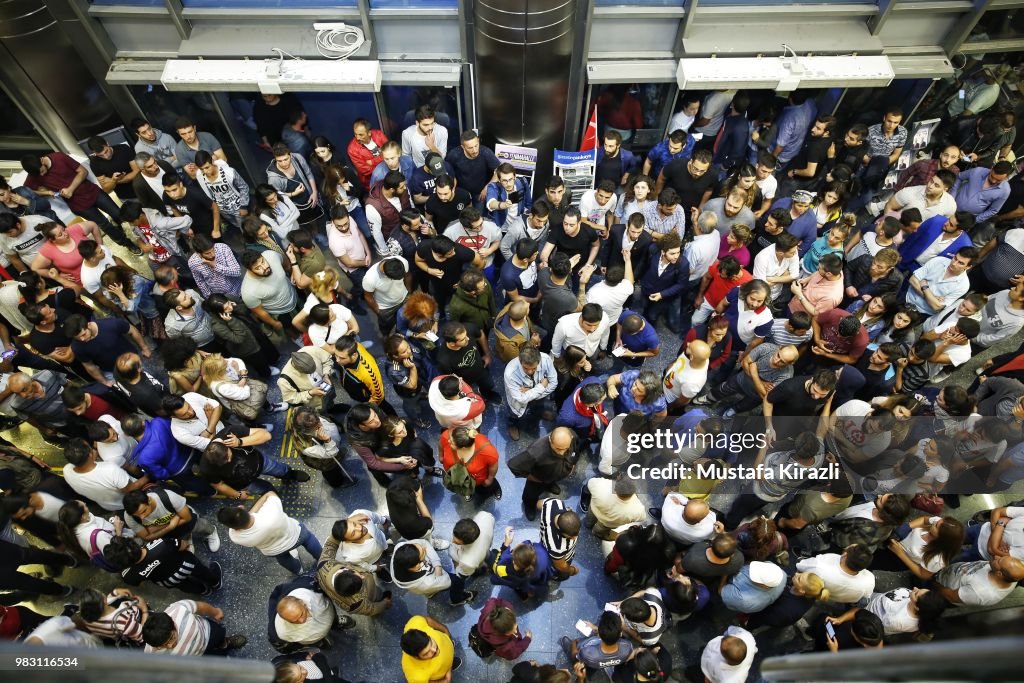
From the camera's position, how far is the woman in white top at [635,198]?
21.7 ft

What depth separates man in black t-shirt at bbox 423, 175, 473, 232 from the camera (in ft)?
21.7

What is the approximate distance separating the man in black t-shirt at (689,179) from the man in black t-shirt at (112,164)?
6462mm

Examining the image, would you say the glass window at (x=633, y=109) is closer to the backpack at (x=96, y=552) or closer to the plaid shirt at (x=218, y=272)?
the plaid shirt at (x=218, y=272)

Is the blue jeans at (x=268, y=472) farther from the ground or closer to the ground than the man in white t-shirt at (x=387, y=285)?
closer to the ground

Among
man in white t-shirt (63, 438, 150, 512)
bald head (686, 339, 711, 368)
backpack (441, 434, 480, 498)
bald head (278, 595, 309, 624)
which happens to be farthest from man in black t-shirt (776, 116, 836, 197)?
man in white t-shirt (63, 438, 150, 512)

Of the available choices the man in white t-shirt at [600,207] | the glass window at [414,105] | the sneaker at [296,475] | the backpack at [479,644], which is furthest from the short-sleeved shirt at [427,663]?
the glass window at [414,105]

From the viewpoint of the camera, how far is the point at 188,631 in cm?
458

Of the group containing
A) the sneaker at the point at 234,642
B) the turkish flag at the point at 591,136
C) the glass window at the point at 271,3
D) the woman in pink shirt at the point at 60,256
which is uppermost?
the glass window at the point at 271,3

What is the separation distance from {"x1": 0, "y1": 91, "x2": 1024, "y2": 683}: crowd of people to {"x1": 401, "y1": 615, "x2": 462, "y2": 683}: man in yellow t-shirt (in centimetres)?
2

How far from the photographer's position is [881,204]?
775 cm

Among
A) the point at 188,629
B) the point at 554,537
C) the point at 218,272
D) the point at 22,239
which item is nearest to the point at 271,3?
the point at 218,272

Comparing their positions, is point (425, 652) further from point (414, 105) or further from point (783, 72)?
point (783, 72)

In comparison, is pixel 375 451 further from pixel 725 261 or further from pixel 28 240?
pixel 28 240

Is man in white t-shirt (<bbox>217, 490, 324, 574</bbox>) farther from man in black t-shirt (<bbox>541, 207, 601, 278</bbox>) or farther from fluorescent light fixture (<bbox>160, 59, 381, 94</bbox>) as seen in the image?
fluorescent light fixture (<bbox>160, 59, 381, 94</bbox>)
